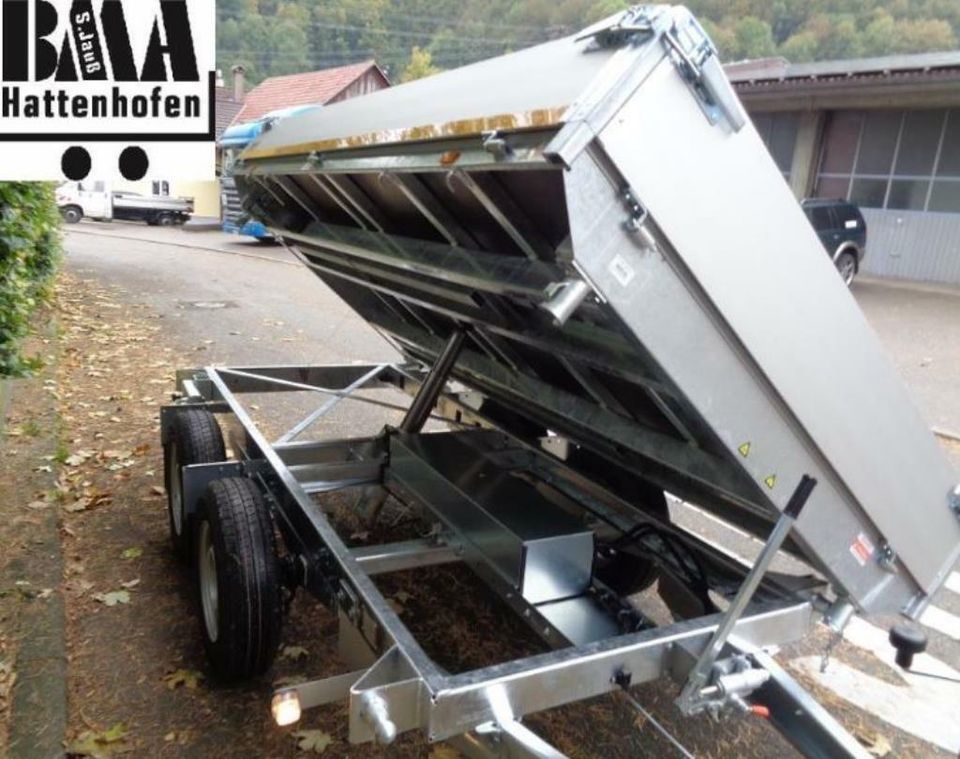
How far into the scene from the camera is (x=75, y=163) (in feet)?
24.9

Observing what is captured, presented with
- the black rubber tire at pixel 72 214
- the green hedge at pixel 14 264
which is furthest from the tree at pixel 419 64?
the green hedge at pixel 14 264

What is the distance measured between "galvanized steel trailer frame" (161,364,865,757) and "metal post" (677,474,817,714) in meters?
0.09

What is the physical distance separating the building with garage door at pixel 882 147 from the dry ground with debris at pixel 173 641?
16.5 metres

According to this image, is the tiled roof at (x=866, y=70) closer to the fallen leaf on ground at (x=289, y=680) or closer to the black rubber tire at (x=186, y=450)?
the black rubber tire at (x=186, y=450)

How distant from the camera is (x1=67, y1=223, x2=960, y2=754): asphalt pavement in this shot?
3.43m

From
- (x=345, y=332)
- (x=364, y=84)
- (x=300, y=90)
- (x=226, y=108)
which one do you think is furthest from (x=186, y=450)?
(x=226, y=108)

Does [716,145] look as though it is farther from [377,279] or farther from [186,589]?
[186,589]

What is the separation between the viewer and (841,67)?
63.3 feet

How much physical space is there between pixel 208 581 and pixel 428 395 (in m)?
1.41

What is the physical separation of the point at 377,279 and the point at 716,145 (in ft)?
7.45

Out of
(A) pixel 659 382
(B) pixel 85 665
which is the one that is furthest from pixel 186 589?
(A) pixel 659 382

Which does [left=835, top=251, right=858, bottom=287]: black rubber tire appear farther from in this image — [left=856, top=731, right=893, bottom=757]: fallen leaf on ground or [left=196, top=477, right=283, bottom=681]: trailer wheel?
[left=196, top=477, right=283, bottom=681]: trailer wheel

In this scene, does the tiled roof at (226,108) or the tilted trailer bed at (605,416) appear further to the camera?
the tiled roof at (226,108)

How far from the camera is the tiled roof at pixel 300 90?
32656 mm
